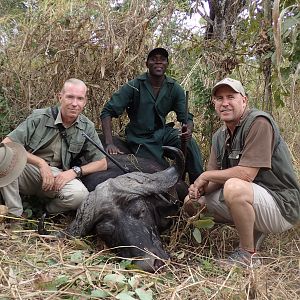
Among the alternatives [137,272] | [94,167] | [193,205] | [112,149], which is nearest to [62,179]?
[94,167]

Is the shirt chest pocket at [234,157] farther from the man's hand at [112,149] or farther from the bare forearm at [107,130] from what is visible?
the bare forearm at [107,130]

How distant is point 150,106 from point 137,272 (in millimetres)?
2705

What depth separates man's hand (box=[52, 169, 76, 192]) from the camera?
439 centimetres

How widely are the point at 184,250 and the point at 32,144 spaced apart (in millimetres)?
1687

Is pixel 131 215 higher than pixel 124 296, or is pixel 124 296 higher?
pixel 131 215

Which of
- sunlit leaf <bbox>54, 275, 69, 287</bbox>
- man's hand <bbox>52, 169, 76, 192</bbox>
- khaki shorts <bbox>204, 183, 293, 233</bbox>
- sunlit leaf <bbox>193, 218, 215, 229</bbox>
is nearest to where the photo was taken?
sunlit leaf <bbox>54, 275, 69, 287</bbox>

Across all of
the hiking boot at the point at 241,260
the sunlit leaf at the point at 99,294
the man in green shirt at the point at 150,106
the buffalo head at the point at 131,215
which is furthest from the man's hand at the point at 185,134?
the sunlit leaf at the point at 99,294

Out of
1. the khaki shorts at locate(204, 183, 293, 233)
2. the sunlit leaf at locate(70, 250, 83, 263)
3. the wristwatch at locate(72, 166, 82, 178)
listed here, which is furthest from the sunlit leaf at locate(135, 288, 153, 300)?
the wristwatch at locate(72, 166, 82, 178)

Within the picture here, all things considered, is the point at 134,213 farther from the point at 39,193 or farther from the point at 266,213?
the point at 39,193

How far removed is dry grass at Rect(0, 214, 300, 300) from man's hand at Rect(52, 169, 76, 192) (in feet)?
1.75

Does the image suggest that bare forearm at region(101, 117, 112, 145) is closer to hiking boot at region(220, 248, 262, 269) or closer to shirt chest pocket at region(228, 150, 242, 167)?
shirt chest pocket at region(228, 150, 242, 167)

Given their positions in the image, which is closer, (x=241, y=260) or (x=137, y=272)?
(x=137, y=272)

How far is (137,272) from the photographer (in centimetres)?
327

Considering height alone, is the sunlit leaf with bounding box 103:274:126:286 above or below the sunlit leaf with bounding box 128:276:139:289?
above
